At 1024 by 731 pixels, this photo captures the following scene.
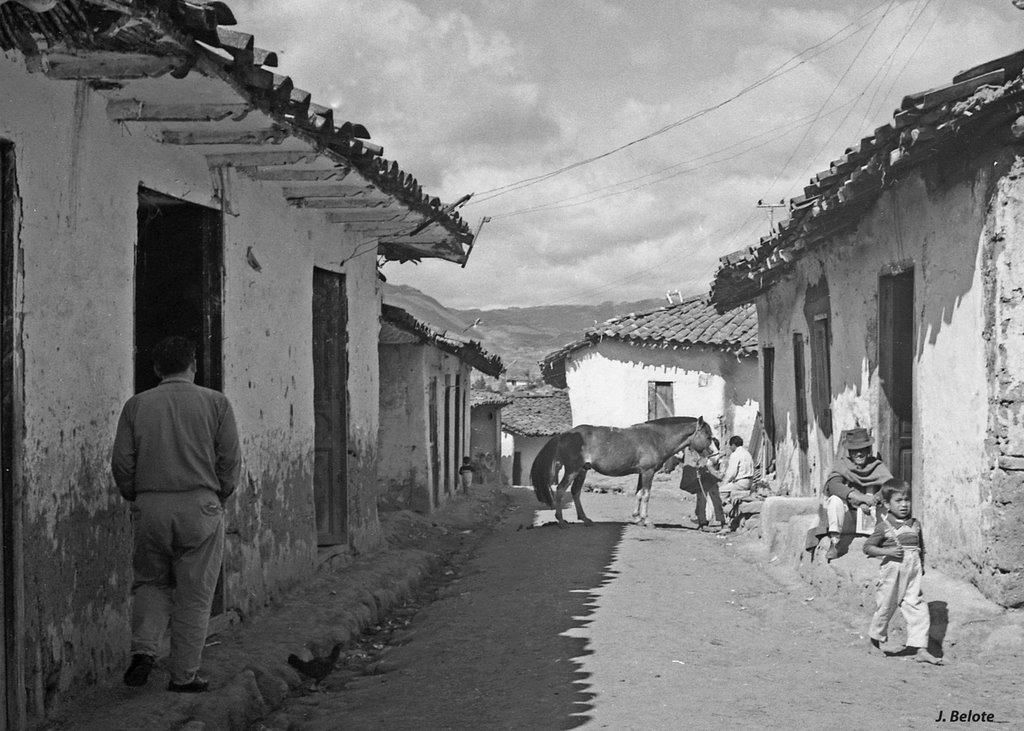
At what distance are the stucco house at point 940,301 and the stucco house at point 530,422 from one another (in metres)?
30.6

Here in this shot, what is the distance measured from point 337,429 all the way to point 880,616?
5.26m

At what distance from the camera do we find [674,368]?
27.4 metres

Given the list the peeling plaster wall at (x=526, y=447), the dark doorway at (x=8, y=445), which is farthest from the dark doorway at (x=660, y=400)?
the dark doorway at (x=8, y=445)

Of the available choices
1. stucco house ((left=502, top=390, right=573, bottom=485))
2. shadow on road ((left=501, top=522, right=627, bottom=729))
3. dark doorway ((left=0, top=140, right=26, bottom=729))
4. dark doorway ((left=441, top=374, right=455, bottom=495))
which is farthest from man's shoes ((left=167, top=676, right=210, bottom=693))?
stucco house ((left=502, top=390, right=573, bottom=485))

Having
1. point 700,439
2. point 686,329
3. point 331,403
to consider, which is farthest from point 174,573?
point 686,329

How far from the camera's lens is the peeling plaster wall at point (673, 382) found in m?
26.7

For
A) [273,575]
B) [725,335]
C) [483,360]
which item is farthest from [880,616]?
[725,335]

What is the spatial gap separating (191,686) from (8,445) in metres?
1.44

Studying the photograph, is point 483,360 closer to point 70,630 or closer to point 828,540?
point 828,540

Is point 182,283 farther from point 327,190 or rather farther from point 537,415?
point 537,415

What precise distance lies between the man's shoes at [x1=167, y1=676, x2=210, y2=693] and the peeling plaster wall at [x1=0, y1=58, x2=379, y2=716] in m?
0.39

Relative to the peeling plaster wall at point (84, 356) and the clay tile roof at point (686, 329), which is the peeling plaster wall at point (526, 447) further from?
the peeling plaster wall at point (84, 356)

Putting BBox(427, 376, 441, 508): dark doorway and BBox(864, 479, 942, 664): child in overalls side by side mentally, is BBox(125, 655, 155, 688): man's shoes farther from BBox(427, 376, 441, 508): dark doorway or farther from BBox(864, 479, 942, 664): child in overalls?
BBox(427, 376, 441, 508): dark doorway

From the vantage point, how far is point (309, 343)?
373 inches
